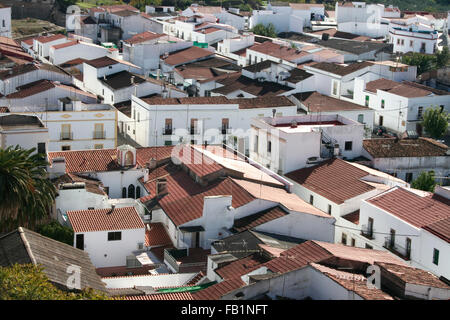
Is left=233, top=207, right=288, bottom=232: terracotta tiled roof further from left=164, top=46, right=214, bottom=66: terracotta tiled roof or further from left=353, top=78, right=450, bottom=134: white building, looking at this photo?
left=164, top=46, right=214, bottom=66: terracotta tiled roof

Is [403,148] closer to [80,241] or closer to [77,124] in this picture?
[77,124]

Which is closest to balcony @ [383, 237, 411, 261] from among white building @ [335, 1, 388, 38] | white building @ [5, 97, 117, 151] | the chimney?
the chimney

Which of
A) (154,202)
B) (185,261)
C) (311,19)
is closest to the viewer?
(185,261)

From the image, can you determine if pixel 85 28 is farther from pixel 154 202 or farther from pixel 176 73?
pixel 154 202

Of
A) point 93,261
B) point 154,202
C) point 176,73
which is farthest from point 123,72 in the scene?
point 93,261

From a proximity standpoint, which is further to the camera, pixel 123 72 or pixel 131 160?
pixel 123 72
